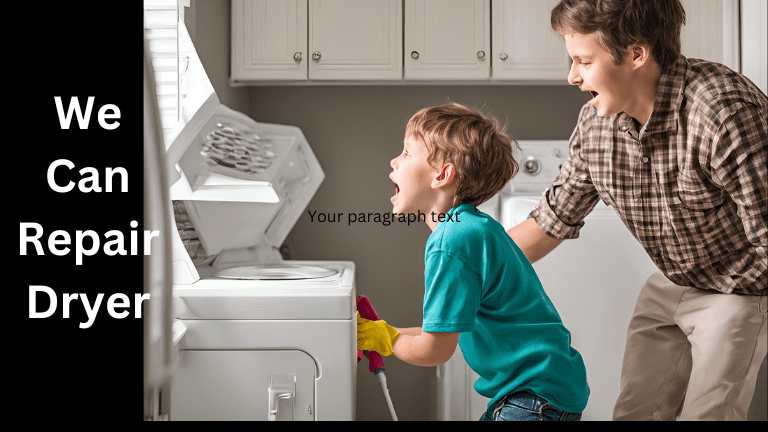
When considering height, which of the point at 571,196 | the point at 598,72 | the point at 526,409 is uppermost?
the point at 598,72

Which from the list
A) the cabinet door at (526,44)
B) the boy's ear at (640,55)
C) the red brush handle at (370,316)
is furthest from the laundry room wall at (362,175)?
the boy's ear at (640,55)

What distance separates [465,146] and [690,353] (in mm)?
640

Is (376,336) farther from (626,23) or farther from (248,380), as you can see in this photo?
(626,23)

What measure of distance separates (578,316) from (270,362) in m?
0.73

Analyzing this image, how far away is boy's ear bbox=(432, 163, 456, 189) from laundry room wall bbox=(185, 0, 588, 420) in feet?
0.25

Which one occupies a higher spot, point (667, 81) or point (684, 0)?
point (684, 0)

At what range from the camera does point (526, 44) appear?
3.10ft

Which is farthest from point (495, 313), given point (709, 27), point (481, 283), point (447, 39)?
point (709, 27)

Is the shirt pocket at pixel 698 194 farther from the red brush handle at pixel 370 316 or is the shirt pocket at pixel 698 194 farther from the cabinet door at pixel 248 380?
the cabinet door at pixel 248 380

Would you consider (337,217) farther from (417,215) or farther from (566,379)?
(566,379)

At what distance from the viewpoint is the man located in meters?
0.76

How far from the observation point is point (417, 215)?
2.67 feet
